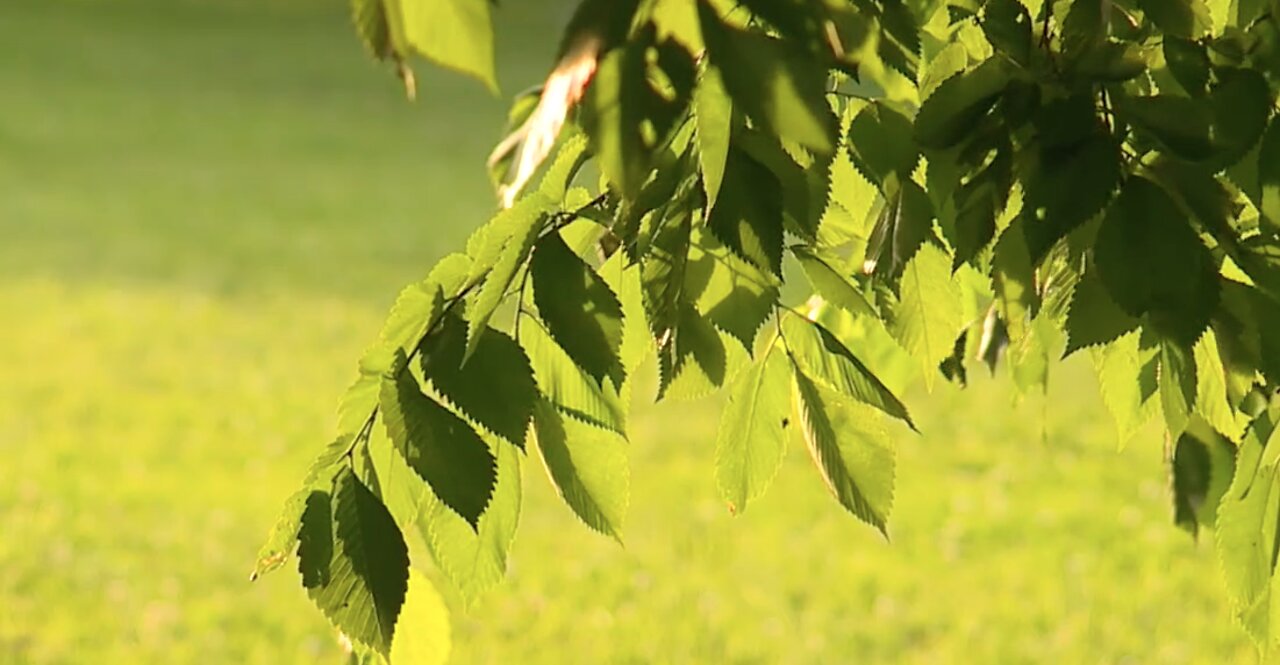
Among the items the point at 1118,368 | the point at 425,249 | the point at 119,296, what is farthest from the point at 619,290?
the point at 425,249

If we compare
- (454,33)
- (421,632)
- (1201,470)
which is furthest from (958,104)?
(1201,470)

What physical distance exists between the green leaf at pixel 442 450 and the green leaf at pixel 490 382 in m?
0.01

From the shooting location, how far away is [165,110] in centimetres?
1342

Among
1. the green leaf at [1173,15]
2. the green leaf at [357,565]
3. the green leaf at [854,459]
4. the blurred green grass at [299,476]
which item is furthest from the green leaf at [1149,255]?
the blurred green grass at [299,476]

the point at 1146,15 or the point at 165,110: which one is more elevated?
the point at 1146,15

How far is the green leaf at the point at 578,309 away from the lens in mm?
960

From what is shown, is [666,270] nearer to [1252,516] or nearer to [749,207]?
[749,207]

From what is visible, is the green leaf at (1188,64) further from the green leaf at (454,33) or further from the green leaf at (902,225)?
the green leaf at (454,33)

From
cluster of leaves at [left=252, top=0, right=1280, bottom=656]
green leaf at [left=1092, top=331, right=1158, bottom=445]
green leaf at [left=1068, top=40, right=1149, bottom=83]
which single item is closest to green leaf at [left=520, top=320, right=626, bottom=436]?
cluster of leaves at [left=252, top=0, right=1280, bottom=656]

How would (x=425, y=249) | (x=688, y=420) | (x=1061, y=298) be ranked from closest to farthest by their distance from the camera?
(x=1061, y=298) < (x=688, y=420) < (x=425, y=249)

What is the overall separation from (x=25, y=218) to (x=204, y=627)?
19.3 feet

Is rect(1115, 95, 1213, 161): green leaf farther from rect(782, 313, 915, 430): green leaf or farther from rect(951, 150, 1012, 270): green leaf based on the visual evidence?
rect(782, 313, 915, 430): green leaf

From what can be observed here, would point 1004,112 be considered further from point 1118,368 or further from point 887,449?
point 1118,368

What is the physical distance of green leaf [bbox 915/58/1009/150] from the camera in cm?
96
